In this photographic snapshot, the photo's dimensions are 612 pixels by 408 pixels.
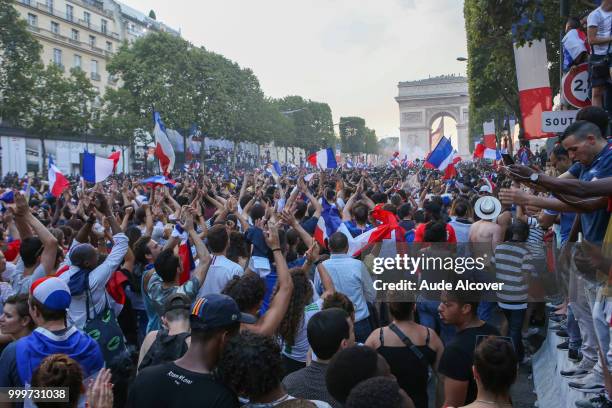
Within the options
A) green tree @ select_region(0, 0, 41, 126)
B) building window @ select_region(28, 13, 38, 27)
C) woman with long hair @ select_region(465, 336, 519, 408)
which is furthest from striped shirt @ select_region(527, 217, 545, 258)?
building window @ select_region(28, 13, 38, 27)

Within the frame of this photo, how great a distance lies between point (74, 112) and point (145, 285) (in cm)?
3604

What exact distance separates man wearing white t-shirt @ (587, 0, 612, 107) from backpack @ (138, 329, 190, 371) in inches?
227

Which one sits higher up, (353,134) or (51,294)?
(353,134)

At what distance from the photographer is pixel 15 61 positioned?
108ft

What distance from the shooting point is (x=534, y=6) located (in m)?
10.3

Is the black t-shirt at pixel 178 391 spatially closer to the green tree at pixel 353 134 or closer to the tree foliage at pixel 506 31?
the tree foliage at pixel 506 31

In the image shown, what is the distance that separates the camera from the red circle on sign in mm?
8117

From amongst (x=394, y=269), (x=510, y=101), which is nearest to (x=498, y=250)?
(x=394, y=269)

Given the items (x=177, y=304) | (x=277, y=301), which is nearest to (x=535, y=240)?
(x=277, y=301)

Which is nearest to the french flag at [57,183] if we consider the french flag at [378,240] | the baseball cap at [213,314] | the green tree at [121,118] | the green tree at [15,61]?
the french flag at [378,240]

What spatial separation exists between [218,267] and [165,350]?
181 cm

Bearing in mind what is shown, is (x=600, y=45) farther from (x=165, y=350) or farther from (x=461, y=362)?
(x=165, y=350)

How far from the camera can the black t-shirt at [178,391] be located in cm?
272

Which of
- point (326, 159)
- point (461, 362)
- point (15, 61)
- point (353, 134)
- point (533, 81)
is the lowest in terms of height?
point (461, 362)
